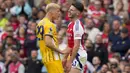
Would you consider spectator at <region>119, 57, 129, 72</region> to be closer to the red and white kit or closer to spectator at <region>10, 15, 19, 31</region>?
the red and white kit

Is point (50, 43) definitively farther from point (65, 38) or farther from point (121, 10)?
point (121, 10)

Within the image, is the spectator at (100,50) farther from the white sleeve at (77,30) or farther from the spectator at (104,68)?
the white sleeve at (77,30)

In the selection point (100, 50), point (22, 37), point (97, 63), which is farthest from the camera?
point (22, 37)

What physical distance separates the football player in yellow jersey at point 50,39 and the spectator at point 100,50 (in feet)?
16.8

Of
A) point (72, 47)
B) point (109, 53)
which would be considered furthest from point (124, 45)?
point (72, 47)

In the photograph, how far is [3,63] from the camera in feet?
62.0

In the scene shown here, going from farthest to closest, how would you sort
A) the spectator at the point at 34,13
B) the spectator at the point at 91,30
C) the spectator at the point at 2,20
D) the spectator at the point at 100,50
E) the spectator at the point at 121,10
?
the spectator at the point at 2,20 < the spectator at the point at 34,13 < the spectator at the point at 121,10 < the spectator at the point at 91,30 < the spectator at the point at 100,50

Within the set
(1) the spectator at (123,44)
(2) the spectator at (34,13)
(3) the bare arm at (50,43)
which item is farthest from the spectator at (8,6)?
(3) the bare arm at (50,43)

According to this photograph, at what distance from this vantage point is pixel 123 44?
18562mm

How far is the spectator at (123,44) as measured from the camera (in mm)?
18469

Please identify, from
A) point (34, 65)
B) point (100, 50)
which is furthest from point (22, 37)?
point (100, 50)

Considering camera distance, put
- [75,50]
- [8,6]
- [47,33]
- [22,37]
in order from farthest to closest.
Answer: [8,6], [22,37], [47,33], [75,50]

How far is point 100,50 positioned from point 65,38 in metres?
1.42

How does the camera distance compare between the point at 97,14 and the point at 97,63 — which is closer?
the point at 97,63
